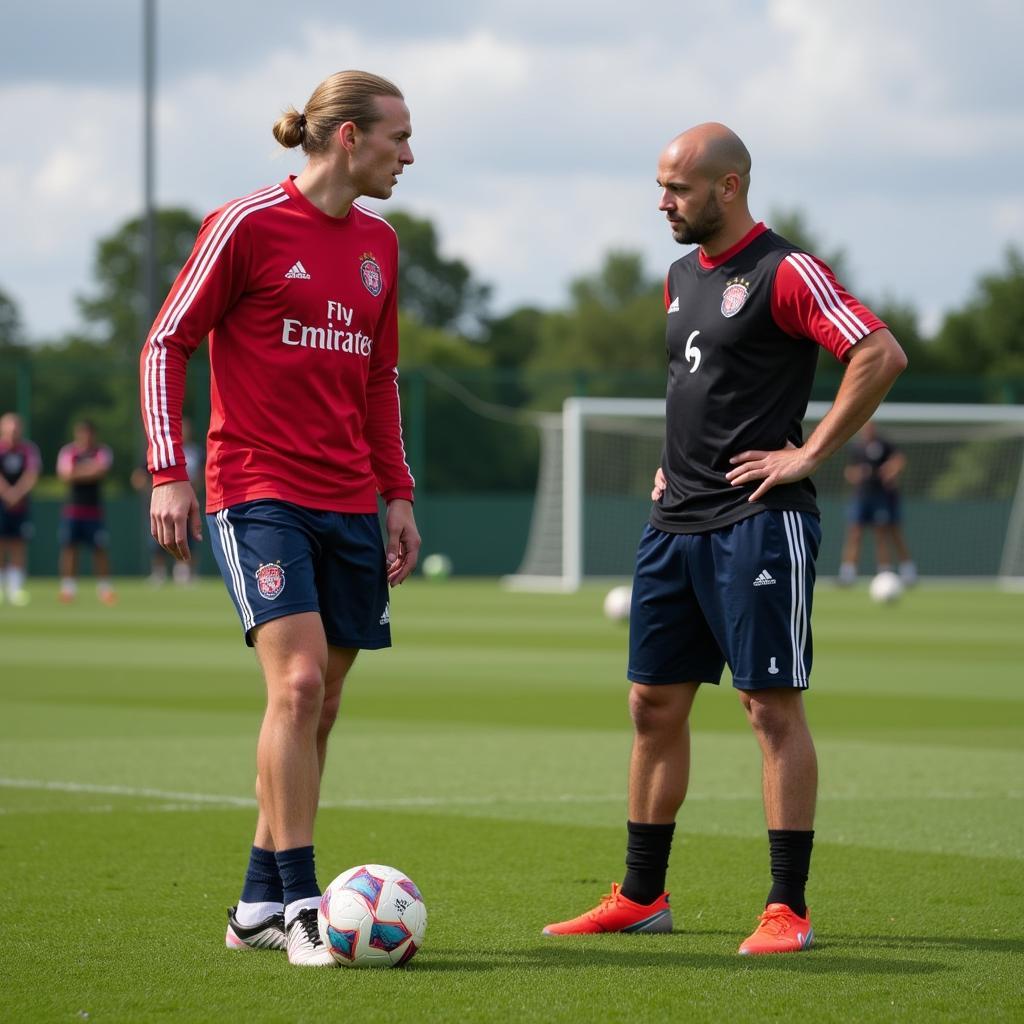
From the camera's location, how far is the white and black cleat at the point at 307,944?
495 centimetres

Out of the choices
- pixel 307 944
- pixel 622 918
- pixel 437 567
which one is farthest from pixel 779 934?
pixel 437 567

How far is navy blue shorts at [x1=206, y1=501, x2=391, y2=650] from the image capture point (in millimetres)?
5160

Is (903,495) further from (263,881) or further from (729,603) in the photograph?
(263,881)

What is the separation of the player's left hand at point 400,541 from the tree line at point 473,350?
19.5 feet

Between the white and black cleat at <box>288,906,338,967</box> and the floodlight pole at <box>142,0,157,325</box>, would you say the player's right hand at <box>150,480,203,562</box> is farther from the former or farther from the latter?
the floodlight pole at <box>142,0,157,325</box>

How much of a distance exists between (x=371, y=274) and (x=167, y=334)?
633mm

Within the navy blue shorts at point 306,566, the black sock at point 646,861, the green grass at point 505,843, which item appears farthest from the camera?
the black sock at point 646,861

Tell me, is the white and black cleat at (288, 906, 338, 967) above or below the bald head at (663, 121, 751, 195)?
below

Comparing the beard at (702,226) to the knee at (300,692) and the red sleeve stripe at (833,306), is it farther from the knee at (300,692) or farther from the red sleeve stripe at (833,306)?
the knee at (300,692)

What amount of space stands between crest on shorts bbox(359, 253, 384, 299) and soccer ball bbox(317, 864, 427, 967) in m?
1.69

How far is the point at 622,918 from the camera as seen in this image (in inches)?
219

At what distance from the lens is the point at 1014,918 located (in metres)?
5.66

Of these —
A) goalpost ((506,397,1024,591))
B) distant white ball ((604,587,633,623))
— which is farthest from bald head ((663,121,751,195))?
goalpost ((506,397,1024,591))

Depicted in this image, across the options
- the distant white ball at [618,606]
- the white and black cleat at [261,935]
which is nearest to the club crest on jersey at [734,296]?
the white and black cleat at [261,935]
